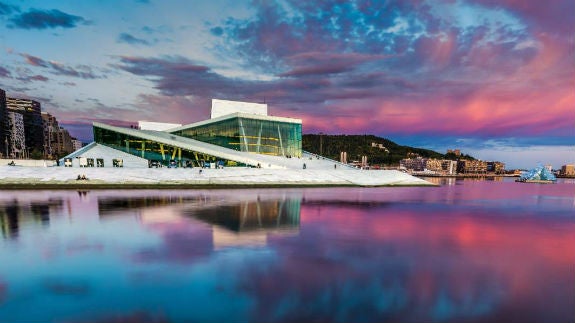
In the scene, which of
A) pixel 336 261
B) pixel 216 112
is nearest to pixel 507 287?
pixel 336 261

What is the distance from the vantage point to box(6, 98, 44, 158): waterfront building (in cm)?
13688

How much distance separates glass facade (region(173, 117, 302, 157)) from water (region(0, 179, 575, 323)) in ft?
132

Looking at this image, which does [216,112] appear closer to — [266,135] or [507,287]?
[266,135]

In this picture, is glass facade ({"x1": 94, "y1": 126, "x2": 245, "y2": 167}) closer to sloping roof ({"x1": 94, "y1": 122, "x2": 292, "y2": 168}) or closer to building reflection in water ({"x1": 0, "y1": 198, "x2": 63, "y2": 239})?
sloping roof ({"x1": 94, "y1": 122, "x2": 292, "y2": 168})

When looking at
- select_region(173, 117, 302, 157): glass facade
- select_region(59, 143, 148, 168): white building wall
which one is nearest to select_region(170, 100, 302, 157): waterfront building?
select_region(173, 117, 302, 157): glass facade

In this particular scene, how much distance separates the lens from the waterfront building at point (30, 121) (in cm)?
13688

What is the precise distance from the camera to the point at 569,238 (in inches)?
539

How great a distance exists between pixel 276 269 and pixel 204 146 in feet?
133

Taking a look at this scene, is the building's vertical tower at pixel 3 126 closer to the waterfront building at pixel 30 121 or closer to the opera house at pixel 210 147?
the waterfront building at pixel 30 121

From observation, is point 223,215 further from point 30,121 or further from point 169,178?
point 30,121

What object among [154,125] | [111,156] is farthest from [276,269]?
[154,125]

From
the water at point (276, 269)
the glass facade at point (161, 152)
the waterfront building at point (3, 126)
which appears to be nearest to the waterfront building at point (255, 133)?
the glass facade at point (161, 152)

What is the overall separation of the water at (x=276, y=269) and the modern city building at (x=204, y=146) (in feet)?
89.3

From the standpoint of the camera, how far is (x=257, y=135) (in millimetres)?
56438
